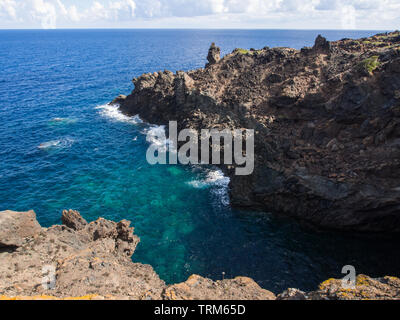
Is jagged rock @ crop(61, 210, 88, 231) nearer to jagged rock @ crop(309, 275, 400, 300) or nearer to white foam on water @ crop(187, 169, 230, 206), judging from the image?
white foam on water @ crop(187, 169, 230, 206)

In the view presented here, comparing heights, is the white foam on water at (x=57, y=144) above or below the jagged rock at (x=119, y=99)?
below

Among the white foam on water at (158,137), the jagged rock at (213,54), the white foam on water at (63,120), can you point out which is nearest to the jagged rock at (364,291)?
the white foam on water at (158,137)

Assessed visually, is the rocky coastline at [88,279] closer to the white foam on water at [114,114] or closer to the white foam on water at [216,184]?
the white foam on water at [216,184]

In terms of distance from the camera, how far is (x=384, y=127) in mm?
34750

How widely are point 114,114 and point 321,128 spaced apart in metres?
59.5

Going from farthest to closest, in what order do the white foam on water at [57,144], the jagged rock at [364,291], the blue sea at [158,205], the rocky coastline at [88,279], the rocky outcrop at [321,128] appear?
the white foam on water at [57,144], the rocky outcrop at [321,128], the blue sea at [158,205], the rocky coastline at [88,279], the jagged rock at [364,291]

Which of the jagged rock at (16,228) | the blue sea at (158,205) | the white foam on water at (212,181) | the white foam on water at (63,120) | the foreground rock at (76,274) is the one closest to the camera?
the foreground rock at (76,274)

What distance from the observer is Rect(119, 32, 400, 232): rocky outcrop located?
3456 centimetres

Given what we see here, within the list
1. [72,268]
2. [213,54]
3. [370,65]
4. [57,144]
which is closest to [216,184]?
[72,268]

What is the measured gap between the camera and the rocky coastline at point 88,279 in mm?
18703

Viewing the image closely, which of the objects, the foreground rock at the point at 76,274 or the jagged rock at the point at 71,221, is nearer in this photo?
the foreground rock at the point at 76,274

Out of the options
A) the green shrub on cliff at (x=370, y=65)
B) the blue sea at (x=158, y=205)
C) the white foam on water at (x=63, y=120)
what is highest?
the green shrub on cliff at (x=370, y=65)
